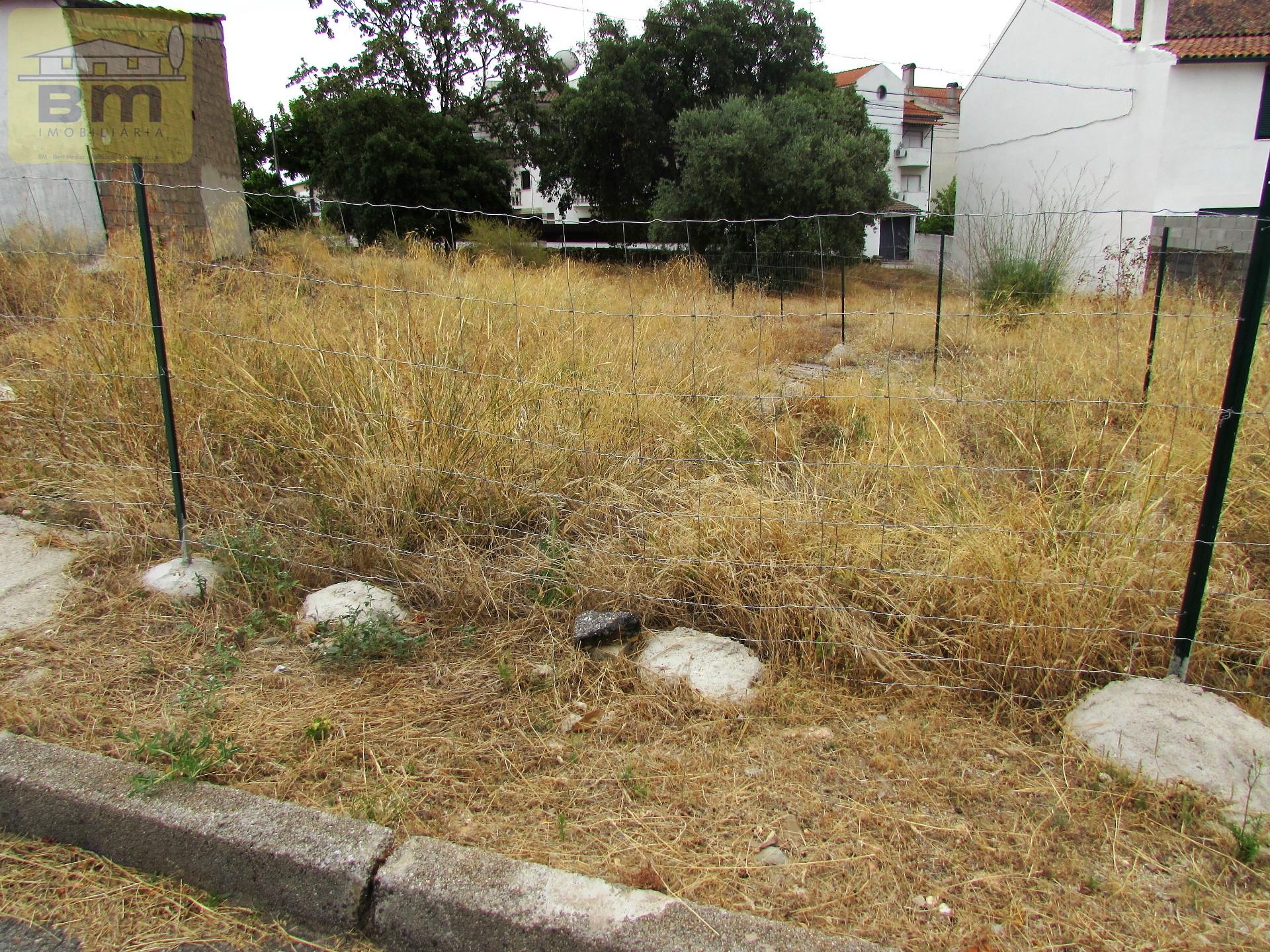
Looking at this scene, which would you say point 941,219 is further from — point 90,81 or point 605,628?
point 605,628

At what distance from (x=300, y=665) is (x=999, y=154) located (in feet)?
81.3

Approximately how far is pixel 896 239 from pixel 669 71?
1634 cm

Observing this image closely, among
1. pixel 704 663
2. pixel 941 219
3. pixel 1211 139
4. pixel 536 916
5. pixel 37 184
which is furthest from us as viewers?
pixel 941 219

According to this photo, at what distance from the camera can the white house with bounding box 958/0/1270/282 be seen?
16531 millimetres

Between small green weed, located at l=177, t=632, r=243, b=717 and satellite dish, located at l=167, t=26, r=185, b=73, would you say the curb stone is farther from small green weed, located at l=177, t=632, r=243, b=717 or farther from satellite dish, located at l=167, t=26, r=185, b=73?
satellite dish, located at l=167, t=26, r=185, b=73

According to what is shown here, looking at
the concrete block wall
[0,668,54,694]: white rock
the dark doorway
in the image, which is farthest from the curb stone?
the dark doorway

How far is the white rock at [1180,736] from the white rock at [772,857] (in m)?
1.00

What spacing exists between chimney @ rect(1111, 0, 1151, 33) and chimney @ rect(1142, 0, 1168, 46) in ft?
2.10

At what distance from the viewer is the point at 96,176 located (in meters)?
11.2

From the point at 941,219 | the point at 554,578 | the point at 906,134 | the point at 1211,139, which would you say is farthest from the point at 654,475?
the point at 906,134

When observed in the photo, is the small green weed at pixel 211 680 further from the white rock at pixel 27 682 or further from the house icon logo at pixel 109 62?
the house icon logo at pixel 109 62

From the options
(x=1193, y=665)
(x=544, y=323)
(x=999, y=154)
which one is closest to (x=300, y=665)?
(x=1193, y=665)

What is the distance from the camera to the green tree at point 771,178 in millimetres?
17203

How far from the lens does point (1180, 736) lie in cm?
228
